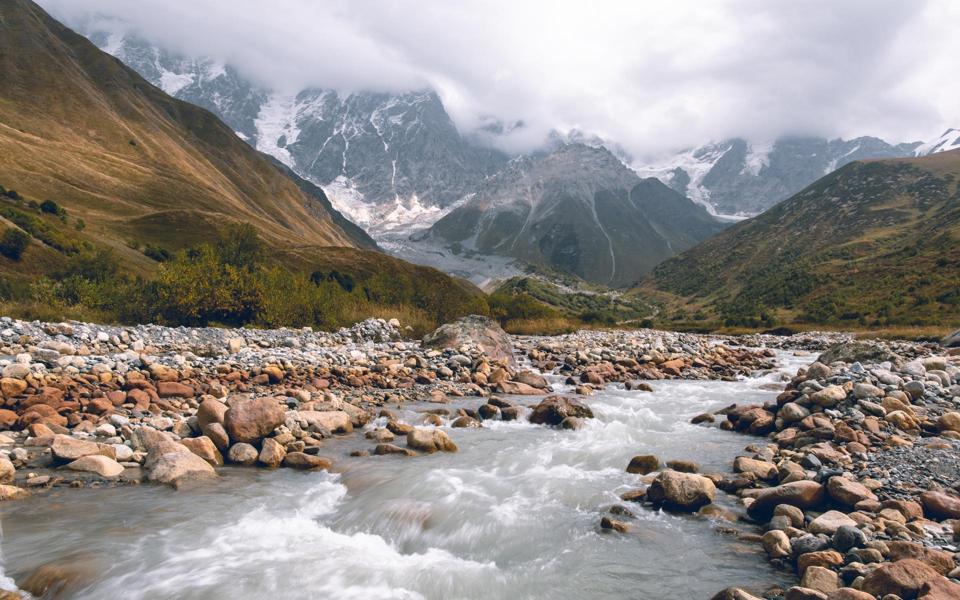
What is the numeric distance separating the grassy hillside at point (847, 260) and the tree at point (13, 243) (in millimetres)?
100157

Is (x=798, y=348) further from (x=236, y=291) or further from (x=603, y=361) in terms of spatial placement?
(x=236, y=291)

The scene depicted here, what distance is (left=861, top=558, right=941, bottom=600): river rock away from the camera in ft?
20.9

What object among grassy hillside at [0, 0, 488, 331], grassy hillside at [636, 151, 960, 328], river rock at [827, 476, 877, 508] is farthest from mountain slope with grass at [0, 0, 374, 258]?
grassy hillside at [636, 151, 960, 328]

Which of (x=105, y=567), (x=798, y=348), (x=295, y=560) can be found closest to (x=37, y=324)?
(x=105, y=567)

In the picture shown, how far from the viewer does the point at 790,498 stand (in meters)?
10.0

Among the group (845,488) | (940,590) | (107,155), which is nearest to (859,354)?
(845,488)

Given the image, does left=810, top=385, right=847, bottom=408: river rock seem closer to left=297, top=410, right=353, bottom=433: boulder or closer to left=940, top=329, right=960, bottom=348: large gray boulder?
left=297, top=410, right=353, bottom=433: boulder

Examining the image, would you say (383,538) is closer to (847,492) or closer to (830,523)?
(830,523)

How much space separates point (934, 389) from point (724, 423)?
27.4 feet

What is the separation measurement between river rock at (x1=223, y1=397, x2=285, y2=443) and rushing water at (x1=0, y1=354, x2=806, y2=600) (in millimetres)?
1308

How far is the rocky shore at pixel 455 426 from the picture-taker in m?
8.48

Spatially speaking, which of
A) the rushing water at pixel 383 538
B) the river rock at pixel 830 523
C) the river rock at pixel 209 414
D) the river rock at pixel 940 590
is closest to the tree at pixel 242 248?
the river rock at pixel 209 414

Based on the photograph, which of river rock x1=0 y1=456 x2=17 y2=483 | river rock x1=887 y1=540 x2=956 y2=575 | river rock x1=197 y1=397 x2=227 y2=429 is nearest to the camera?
river rock x1=887 y1=540 x2=956 y2=575

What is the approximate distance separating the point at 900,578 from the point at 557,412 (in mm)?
12744
